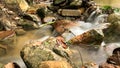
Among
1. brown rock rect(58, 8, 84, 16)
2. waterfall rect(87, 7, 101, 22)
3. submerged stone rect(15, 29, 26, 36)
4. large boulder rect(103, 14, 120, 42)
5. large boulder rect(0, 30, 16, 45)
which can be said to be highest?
brown rock rect(58, 8, 84, 16)

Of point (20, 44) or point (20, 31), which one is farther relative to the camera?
point (20, 31)

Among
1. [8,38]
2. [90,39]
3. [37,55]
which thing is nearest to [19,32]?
[8,38]

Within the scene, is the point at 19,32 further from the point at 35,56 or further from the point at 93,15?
the point at 35,56

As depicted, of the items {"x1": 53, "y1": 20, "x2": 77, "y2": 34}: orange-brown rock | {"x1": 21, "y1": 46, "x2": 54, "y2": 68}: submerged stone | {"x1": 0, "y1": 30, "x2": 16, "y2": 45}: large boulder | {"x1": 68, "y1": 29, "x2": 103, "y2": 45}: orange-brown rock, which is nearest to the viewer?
{"x1": 21, "y1": 46, "x2": 54, "y2": 68}: submerged stone

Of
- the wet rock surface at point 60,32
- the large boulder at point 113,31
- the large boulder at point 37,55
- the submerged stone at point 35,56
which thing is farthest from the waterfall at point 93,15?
the submerged stone at point 35,56

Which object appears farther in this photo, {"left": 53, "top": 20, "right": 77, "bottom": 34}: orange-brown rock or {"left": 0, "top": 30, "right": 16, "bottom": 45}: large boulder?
{"left": 53, "top": 20, "right": 77, "bottom": 34}: orange-brown rock

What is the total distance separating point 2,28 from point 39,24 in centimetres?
217

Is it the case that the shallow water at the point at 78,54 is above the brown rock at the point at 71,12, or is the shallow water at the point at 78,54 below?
below

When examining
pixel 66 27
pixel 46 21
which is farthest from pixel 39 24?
pixel 66 27

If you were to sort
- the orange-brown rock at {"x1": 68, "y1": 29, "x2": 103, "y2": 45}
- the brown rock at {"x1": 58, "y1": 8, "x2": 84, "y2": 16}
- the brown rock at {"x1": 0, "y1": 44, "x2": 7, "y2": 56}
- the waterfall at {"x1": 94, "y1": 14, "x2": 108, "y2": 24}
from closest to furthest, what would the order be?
the brown rock at {"x1": 0, "y1": 44, "x2": 7, "y2": 56} < the orange-brown rock at {"x1": 68, "y1": 29, "x2": 103, "y2": 45} < the waterfall at {"x1": 94, "y1": 14, "x2": 108, "y2": 24} < the brown rock at {"x1": 58, "y1": 8, "x2": 84, "y2": 16}

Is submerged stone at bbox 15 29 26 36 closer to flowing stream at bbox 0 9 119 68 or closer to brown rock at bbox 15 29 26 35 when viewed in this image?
brown rock at bbox 15 29 26 35

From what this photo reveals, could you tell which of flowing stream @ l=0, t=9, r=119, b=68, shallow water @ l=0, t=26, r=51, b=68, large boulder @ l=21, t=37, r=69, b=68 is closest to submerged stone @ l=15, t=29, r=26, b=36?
shallow water @ l=0, t=26, r=51, b=68

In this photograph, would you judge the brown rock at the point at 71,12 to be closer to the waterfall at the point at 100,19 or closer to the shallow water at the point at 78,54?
the waterfall at the point at 100,19

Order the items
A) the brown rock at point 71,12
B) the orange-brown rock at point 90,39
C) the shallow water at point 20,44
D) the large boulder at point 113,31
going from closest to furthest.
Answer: the shallow water at point 20,44
the orange-brown rock at point 90,39
the large boulder at point 113,31
the brown rock at point 71,12
